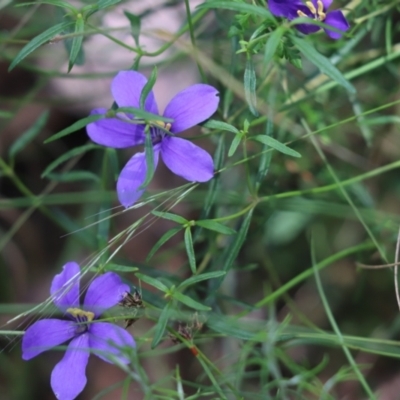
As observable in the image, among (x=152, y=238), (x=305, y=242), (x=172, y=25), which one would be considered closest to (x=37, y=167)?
(x=152, y=238)

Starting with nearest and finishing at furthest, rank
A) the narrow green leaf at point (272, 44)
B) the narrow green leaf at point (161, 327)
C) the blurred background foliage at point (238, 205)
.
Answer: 1. the narrow green leaf at point (272, 44)
2. the narrow green leaf at point (161, 327)
3. the blurred background foliage at point (238, 205)

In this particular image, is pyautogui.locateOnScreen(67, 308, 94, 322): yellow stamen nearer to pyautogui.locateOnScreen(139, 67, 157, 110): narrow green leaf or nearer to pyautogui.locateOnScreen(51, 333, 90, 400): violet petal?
pyautogui.locateOnScreen(51, 333, 90, 400): violet petal

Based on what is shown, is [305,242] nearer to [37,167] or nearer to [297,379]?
[297,379]

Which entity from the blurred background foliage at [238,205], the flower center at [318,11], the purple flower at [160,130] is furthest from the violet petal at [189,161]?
the flower center at [318,11]

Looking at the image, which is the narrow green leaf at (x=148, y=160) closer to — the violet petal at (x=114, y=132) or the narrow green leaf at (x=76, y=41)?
the violet petal at (x=114, y=132)

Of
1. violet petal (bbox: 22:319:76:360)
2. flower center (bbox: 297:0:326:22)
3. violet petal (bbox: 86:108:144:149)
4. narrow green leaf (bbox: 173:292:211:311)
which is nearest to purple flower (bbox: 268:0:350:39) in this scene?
flower center (bbox: 297:0:326:22)

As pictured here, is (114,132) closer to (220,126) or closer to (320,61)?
(220,126)
